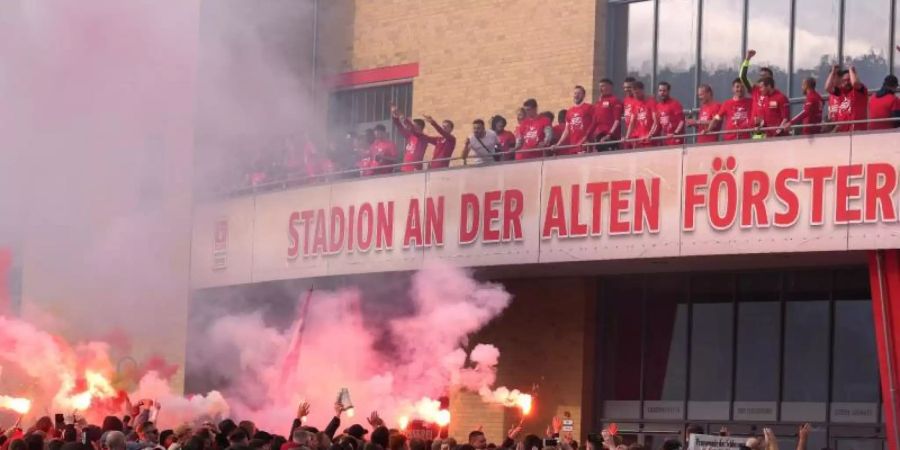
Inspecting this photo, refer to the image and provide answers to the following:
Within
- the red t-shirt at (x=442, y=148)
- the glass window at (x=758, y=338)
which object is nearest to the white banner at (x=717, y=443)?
the glass window at (x=758, y=338)

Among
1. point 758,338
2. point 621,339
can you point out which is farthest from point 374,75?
point 758,338

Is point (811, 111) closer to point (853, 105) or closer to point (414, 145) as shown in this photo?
point (853, 105)

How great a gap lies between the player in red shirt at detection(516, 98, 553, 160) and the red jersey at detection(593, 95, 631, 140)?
0.68 meters

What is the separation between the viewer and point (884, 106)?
21.4 metres

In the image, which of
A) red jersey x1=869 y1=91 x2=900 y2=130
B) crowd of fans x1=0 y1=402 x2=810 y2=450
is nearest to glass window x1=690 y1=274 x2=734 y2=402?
red jersey x1=869 y1=91 x2=900 y2=130

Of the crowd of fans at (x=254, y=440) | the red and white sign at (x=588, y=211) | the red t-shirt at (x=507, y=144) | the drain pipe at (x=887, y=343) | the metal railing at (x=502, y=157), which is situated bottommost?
the crowd of fans at (x=254, y=440)

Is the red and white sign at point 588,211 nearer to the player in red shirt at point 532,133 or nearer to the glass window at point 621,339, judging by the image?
the player in red shirt at point 532,133

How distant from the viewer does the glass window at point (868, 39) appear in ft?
81.3

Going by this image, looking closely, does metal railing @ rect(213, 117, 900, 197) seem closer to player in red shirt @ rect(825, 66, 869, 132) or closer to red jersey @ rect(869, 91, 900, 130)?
red jersey @ rect(869, 91, 900, 130)

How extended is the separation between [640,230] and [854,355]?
12.4ft

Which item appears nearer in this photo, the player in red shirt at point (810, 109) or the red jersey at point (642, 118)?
the player in red shirt at point (810, 109)

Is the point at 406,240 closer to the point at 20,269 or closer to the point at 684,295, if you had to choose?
the point at 684,295

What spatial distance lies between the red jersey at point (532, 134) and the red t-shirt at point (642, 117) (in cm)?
131

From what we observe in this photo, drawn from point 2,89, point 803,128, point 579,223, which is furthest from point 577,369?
point 2,89
